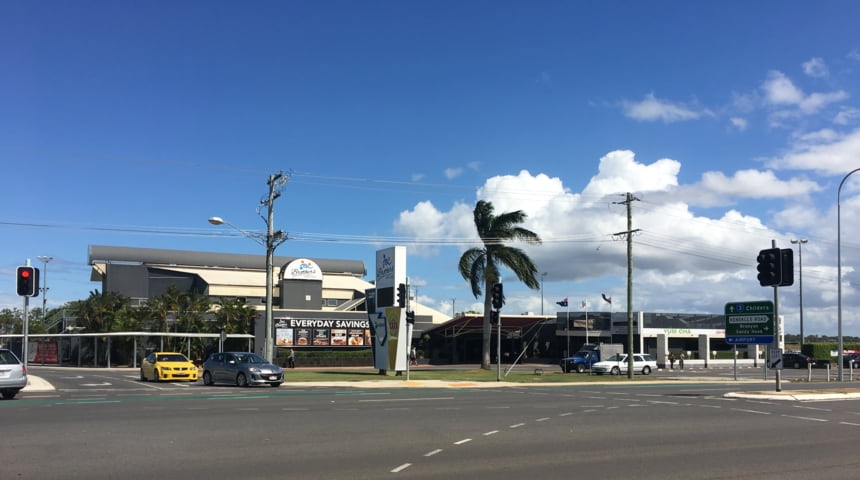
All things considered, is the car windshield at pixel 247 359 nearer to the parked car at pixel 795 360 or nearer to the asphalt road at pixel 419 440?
the asphalt road at pixel 419 440

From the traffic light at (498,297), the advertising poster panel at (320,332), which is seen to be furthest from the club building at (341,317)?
the traffic light at (498,297)

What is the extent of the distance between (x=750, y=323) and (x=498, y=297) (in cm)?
1086

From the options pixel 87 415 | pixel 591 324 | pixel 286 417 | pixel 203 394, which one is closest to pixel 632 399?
pixel 286 417

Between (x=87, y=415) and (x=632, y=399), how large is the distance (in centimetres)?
1651

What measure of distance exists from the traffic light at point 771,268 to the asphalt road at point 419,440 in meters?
4.92

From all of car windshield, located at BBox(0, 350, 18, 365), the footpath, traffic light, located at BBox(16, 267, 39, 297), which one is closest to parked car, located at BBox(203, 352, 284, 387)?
the footpath

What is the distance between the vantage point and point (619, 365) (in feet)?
164

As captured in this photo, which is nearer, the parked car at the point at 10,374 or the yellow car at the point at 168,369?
the parked car at the point at 10,374

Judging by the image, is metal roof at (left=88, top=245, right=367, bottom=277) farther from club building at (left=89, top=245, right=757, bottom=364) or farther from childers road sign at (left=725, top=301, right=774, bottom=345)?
childers road sign at (left=725, top=301, right=774, bottom=345)

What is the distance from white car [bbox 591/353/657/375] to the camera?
49594 mm

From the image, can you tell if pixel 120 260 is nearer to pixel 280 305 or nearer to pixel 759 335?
pixel 280 305

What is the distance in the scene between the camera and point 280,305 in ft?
245

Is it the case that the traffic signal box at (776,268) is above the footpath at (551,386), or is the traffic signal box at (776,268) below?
above

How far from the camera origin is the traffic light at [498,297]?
34938 mm
